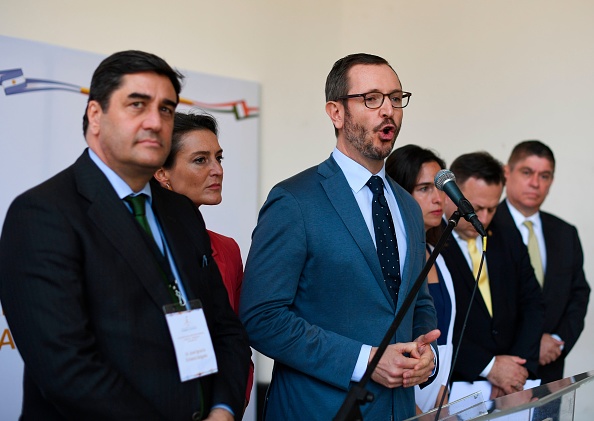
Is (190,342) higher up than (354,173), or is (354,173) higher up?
(354,173)

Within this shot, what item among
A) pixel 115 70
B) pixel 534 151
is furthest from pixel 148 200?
pixel 534 151

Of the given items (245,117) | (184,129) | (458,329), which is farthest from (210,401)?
(245,117)

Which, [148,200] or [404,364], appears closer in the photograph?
[148,200]

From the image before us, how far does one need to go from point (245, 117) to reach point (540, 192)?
1.99 meters

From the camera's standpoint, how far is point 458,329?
3516 mm

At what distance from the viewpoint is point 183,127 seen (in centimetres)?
283

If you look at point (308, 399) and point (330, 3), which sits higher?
point (330, 3)

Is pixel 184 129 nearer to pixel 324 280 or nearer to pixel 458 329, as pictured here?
pixel 324 280

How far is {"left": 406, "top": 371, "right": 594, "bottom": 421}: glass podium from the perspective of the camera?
1.88m

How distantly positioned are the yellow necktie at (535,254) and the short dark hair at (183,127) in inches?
90.5

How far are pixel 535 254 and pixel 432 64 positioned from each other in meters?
1.99

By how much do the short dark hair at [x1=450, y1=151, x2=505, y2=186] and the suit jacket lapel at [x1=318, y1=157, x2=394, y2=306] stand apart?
1.36m

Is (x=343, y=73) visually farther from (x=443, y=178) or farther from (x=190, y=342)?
(x=190, y=342)

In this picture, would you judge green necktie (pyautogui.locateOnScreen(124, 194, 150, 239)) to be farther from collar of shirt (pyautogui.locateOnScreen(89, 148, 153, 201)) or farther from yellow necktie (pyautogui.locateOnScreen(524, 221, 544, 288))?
yellow necktie (pyautogui.locateOnScreen(524, 221, 544, 288))
